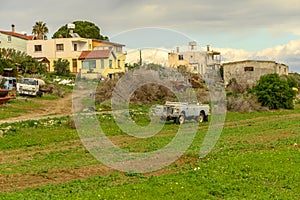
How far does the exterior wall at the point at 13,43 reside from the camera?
2702 inches

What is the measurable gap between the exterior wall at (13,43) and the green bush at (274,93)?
40.4 metres

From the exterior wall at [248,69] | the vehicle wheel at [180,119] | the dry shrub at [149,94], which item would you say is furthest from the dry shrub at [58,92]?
the exterior wall at [248,69]

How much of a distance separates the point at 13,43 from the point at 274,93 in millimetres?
42925

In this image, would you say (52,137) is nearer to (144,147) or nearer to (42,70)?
(144,147)

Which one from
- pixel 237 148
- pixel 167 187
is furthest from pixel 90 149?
pixel 167 187

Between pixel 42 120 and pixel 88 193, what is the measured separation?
16.7 meters

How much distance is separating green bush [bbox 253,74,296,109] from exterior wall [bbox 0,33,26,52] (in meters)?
40.4

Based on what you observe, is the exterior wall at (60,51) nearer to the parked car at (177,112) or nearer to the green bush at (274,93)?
the green bush at (274,93)

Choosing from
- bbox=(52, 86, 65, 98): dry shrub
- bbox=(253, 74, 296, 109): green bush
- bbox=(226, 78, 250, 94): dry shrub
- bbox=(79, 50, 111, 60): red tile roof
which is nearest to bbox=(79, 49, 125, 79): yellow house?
bbox=(79, 50, 111, 60): red tile roof

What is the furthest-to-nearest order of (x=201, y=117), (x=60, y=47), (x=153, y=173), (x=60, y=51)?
(x=60, y=47) < (x=60, y=51) < (x=201, y=117) < (x=153, y=173)

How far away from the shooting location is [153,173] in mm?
13922

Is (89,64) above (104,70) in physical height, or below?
above

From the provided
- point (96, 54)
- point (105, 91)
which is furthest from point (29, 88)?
point (96, 54)

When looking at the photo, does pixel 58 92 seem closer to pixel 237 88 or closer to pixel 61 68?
pixel 61 68
